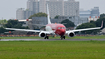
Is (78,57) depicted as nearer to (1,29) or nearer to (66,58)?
(66,58)

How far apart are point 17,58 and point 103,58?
7453 mm

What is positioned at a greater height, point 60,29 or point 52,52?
point 60,29

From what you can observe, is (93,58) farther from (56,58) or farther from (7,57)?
(7,57)

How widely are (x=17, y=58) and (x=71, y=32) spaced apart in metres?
47.8

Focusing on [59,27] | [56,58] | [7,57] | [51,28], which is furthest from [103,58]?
[51,28]

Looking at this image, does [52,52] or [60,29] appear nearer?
[52,52]

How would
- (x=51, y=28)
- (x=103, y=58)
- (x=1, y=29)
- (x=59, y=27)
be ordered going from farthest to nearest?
(x=1, y=29), (x=51, y=28), (x=59, y=27), (x=103, y=58)

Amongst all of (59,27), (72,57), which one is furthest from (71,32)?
(72,57)

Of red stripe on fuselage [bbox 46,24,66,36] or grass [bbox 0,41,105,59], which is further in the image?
red stripe on fuselage [bbox 46,24,66,36]

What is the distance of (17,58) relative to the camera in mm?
28172

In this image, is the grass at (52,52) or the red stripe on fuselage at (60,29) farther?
the red stripe on fuselage at (60,29)

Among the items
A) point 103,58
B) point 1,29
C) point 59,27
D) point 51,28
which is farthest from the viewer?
point 1,29

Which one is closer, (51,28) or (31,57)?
(31,57)

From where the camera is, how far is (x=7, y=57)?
2889 cm
